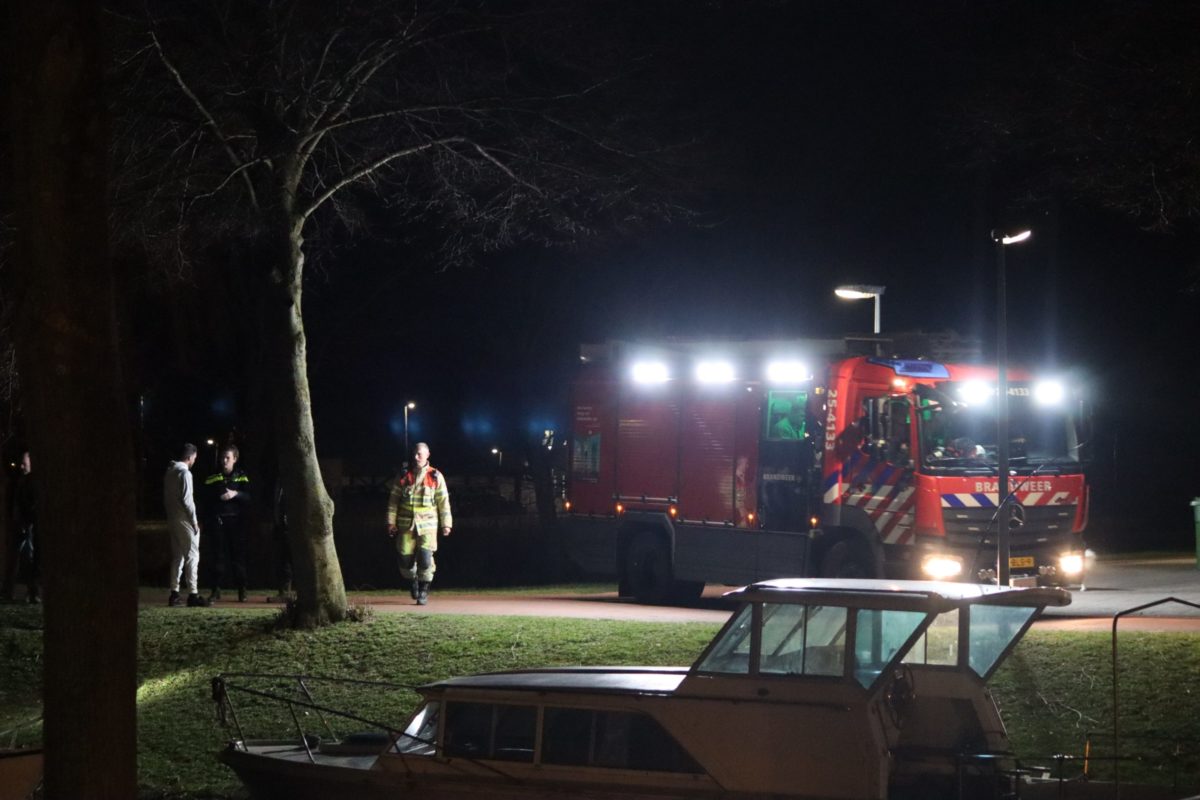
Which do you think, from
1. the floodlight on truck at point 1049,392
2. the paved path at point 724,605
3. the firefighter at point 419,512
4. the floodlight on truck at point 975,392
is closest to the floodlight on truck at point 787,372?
the floodlight on truck at point 975,392

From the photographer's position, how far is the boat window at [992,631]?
8828mm

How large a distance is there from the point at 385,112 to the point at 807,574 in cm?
692

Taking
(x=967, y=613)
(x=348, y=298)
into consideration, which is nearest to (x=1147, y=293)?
(x=348, y=298)

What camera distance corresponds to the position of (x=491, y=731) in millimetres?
8539

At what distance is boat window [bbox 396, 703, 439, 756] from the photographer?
8625 millimetres

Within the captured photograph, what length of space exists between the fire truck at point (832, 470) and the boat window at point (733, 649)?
29.2ft

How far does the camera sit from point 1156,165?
1588 cm

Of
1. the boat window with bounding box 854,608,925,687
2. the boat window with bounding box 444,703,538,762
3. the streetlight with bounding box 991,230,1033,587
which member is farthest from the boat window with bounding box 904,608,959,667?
the streetlight with bounding box 991,230,1033,587

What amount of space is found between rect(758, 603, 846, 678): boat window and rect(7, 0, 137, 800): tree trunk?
3.18 m

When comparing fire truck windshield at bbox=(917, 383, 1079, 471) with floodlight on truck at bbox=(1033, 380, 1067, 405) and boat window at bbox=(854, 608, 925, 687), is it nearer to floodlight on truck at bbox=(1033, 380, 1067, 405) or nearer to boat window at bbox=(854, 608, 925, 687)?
floodlight on truck at bbox=(1033, 380, 1067, 405)

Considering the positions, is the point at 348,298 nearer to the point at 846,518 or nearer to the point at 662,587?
the point at 662,587

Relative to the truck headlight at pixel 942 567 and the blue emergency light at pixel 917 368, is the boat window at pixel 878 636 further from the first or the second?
the blue emergency light at pixel 917 368

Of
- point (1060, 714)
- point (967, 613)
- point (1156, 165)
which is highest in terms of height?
point (1156, 165)

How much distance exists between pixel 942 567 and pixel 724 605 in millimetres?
3702
